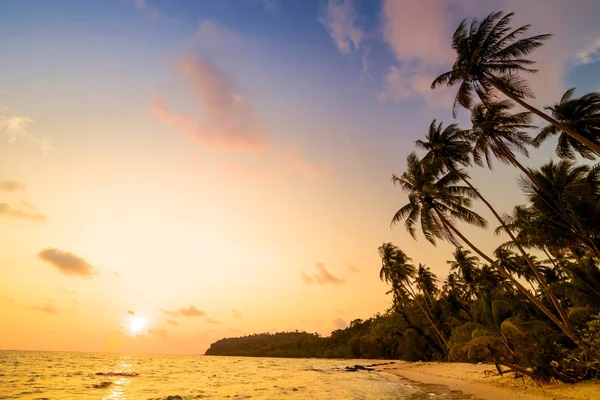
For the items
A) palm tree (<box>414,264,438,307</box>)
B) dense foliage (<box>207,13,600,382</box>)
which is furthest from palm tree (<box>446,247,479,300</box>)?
dense foliage (<box>207,13,600,382</box>)

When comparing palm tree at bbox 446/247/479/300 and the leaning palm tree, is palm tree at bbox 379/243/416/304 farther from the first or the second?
the leaning palm tree

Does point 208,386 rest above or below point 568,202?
below

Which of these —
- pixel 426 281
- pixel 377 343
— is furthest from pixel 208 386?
pixel 377 343

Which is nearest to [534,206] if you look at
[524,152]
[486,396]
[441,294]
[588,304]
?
[524,152]

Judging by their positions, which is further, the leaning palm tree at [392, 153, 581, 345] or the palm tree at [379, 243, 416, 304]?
the palm tree at [379, 243, 416, 304]

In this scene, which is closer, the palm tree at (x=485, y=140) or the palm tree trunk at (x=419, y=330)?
the palm tree at (x=485, y=140)

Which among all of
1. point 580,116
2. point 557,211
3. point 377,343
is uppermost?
point 580,116

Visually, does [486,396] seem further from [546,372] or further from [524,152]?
[524,152]

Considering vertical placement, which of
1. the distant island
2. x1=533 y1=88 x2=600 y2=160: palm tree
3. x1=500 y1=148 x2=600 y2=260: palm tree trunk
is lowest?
the distant island

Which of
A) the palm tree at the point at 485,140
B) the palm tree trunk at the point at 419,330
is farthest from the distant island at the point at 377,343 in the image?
the palm tree at the point at 485,140

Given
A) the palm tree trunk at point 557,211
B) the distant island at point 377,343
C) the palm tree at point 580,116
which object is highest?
the palm tree at point 580,116

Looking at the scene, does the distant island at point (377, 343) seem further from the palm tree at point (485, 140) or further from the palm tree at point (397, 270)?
the palm tree at point (485, 140)

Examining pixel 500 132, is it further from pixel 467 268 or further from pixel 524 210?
pixel 467 268

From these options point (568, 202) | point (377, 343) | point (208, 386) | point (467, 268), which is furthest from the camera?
point (377, 343)
